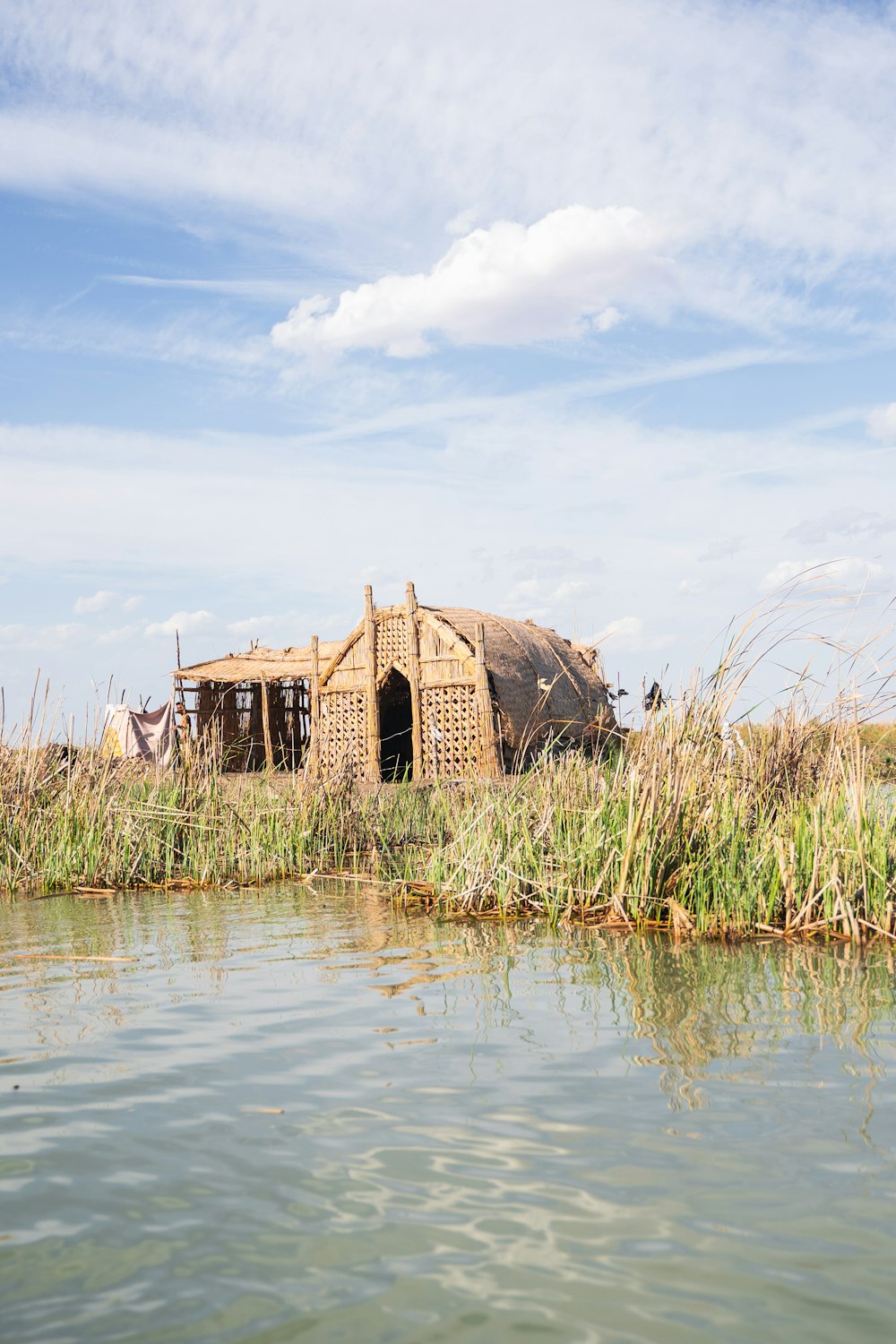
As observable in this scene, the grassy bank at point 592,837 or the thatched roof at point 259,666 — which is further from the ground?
the thatched roof at point 259,666

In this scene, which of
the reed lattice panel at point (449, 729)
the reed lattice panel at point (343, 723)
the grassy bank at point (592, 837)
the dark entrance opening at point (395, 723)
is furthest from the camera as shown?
the dark entrance opening at point (395, 723)

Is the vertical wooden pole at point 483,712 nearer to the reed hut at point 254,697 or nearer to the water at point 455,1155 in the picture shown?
the reed hut at point 254,697

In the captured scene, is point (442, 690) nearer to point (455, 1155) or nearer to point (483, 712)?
point (483, 712)

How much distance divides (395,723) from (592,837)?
15.8m

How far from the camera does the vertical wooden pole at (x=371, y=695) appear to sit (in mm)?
18953

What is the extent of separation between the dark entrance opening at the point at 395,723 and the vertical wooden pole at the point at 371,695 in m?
0.39

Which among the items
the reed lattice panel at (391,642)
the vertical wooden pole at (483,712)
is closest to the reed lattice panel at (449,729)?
the vertical wooden pole at (483,712)

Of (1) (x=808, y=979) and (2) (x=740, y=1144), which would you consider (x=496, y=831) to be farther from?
(2) (x=740, y=1144)

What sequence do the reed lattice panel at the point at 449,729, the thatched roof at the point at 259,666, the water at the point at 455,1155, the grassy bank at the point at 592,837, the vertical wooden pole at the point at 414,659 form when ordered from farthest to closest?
the thatched roof at the point at 259,666 < the vertical wooden pole at the point at 414,659 < the reed lattice panel at the point at 449,729 < the grassy bank at the point at 592,837 < the water at the point at 455,1155

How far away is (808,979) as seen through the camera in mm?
5242

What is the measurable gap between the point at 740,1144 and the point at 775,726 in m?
4.78

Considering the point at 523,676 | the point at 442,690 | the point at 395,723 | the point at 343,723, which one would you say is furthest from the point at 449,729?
the point at 395,723

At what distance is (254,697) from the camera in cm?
2469

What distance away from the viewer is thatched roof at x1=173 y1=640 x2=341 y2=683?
22141 mm
